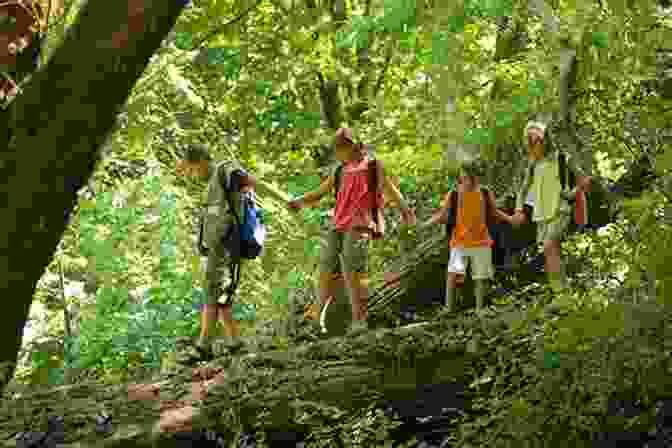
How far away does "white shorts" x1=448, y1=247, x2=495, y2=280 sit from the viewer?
911 cm

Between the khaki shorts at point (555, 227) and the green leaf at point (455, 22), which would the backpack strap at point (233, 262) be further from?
the green leaf at point (455, 22)

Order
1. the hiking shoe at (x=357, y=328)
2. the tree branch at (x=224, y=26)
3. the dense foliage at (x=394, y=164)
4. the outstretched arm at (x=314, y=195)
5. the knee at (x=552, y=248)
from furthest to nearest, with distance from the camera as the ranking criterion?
the tree branch at (x=224, y=26) < the knee at (x=552, y=248) < the outstretched arm at (x=314, y=195) < the hiking shoe at (x=357, y=328) < the dense foliage at (x=394, y=164)


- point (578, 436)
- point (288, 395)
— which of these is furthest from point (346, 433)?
point (578, 436)

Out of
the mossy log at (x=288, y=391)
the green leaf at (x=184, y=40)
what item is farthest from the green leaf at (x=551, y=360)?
the green leaf at (x=184, y=40)

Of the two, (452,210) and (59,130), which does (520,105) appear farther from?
(59,130)

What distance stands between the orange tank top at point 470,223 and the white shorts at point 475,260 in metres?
0.04

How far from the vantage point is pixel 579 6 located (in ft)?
32.4

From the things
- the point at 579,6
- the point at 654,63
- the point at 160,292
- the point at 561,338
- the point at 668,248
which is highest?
the point at 579,6

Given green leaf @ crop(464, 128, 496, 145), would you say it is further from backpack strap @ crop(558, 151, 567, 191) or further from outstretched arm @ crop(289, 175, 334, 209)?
outstretched arm @ crop(289, 175, 334, 209)

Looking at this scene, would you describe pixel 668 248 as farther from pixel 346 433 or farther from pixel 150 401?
pixel 150 401

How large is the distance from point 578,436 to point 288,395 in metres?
2.48

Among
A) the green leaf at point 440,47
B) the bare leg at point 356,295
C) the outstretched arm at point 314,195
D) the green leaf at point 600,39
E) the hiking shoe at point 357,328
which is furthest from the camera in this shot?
the green leaf at point 440,47

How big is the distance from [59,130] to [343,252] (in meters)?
4.82

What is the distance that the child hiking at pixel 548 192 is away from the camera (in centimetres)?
903
